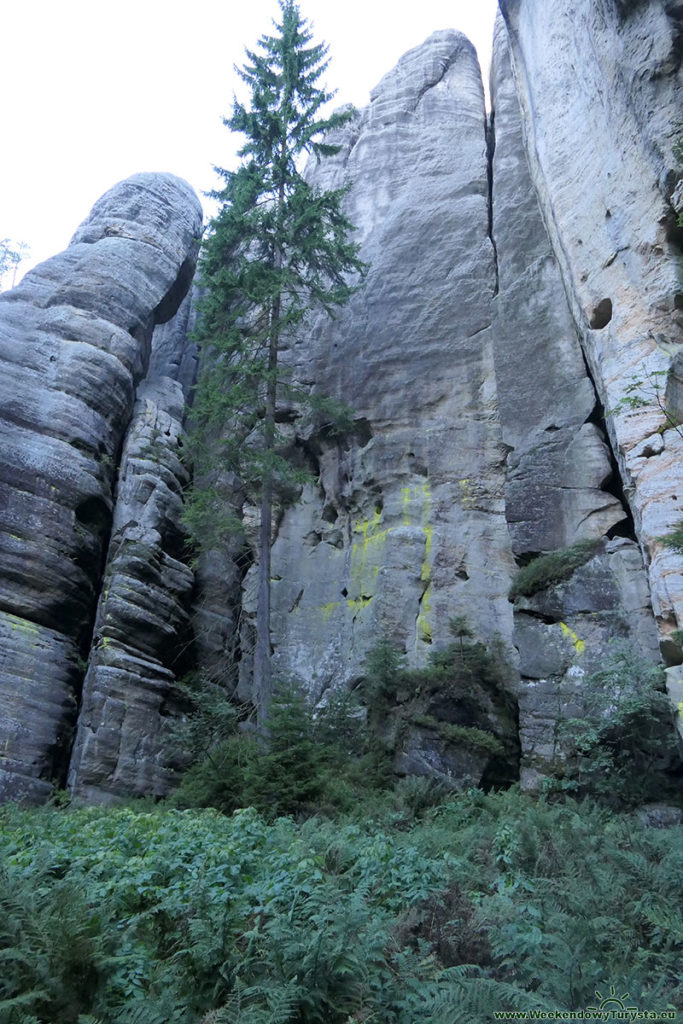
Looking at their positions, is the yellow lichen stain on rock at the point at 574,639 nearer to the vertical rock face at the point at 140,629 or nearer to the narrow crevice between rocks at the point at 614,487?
the narrow crevice between rocks at the point at 614,487

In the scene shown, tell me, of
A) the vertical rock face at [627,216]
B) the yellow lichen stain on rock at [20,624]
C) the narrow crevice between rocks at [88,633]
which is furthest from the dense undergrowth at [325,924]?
the yellow lichen stain on rock at [20,624]

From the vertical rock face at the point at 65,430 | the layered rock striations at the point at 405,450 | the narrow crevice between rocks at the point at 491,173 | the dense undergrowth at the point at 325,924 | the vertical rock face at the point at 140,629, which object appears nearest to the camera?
the dense undergrowth at the point at 325,924

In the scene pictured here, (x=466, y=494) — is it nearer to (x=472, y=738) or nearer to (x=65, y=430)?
(x=472, y=738)

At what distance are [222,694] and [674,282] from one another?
36.5ft

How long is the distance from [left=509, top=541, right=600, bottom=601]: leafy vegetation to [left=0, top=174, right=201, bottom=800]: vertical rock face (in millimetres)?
8714

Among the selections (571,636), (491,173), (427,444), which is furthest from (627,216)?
(491,173)

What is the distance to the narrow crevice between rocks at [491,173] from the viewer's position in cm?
1836

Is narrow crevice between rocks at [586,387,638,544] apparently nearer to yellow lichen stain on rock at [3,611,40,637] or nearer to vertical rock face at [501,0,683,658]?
vertical rock face at [501,0,683,658]

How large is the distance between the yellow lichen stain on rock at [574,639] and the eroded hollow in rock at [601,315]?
501 cm

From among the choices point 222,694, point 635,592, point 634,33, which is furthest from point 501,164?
point 222,694

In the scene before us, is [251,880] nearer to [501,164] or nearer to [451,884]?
[451,884]

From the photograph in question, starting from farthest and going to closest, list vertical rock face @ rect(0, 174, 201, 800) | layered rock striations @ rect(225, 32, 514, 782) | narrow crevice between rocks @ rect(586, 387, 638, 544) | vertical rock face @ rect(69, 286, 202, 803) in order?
layered rock striations @ rect(225, 32, 514, 782), vertical rock face @ rect(0, 174, 201, 800), vertical rock face @ rect(69, 286, 202, 803), narrow crevice between rocks @ rect(586, 387, 638, 544)

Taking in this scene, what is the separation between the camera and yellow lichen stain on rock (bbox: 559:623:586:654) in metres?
11.9

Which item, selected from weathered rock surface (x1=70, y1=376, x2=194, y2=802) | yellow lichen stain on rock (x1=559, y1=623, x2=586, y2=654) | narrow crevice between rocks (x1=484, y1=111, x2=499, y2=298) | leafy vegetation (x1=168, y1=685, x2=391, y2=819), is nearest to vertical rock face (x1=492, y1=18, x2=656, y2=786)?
yellow lichen stain on rock (x1=559, y1=623, x2=586, y2=654)
